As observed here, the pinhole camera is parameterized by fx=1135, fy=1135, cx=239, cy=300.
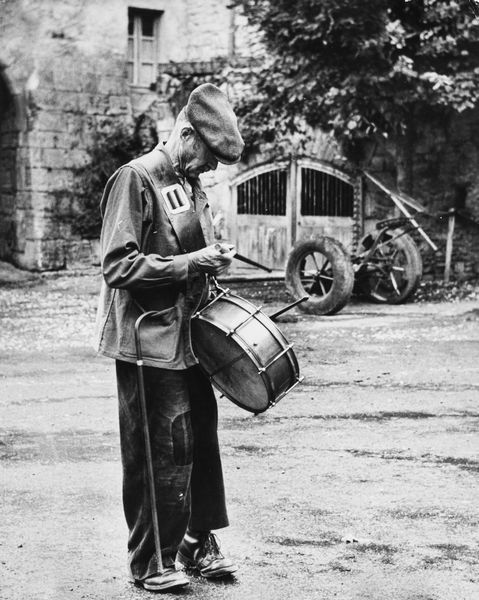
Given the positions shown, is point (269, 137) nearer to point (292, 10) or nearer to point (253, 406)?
point (292, 10)

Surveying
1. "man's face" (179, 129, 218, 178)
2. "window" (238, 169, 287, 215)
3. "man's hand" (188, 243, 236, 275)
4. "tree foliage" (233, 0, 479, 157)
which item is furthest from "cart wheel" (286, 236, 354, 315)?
"man's hand" (188, 243, 236, 275)

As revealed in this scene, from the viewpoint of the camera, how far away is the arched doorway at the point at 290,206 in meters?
15.9

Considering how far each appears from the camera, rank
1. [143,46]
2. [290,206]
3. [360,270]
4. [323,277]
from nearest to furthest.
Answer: [323,277] → [360,270] → [290,206] → [143,46]

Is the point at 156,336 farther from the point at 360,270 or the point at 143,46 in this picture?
the point at 143,46

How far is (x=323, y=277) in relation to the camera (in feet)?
42.5

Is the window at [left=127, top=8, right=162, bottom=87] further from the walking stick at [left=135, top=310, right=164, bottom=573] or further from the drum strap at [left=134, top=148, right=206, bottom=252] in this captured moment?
the walking stick at [left=135, top=310, right=164, bottom=573]

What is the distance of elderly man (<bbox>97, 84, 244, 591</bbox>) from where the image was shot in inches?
155

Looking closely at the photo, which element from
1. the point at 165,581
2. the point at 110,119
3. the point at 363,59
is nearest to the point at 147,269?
the point at 165,581

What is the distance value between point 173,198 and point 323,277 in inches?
354

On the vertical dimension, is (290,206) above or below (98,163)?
below

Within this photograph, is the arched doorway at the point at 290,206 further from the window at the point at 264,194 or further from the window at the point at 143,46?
the window at the point at 143,46

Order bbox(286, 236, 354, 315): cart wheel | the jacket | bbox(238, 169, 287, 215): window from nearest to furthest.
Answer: the jacket, bbox(286, 236, 354, 315): cart wheel, bbox(238, 169, 287, 215): window

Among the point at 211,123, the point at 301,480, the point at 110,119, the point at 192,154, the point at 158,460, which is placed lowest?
the point at 301,480

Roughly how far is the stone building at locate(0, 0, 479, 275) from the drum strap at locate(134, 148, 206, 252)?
11.8 m
